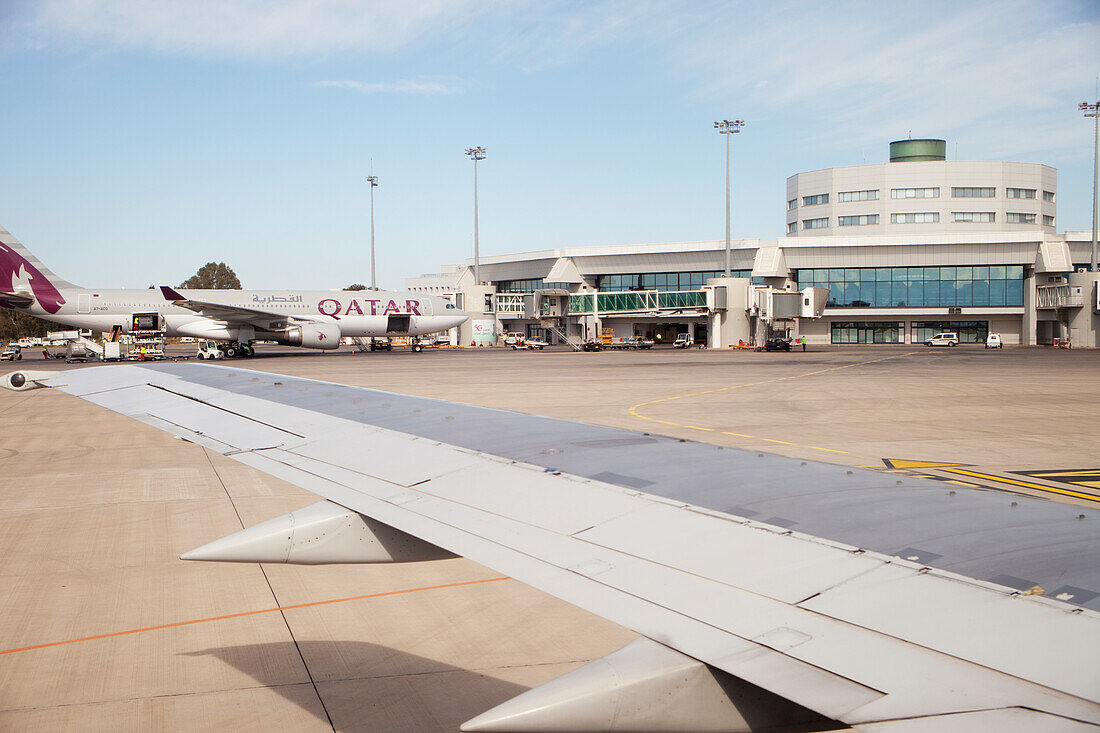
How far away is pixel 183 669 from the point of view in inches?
242

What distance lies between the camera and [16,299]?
4678cm

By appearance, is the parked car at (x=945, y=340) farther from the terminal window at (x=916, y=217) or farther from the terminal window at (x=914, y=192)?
the terminal window at (x=914, y=192)

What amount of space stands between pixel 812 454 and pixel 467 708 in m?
11.0

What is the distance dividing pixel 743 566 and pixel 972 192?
322 feet

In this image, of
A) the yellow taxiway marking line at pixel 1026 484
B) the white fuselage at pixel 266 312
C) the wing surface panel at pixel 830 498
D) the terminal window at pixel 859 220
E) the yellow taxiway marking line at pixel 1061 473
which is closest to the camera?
the wing surface panel at pixel 830 498

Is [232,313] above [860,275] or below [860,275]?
below

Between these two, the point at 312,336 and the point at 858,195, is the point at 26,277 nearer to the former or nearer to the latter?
the point at 312,336

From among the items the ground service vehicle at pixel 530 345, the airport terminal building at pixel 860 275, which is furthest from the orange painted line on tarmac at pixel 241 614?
the ground service vehicle at pixel 530 345

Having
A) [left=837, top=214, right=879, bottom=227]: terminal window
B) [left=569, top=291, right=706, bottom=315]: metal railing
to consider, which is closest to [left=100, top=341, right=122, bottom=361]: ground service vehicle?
[left=569, top=291, right=706, bottom=315]: metal railing

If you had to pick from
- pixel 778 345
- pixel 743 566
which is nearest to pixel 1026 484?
pixel 743 566

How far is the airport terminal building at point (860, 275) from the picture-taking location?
228 ft

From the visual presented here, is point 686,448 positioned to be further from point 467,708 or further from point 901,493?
point 467,708

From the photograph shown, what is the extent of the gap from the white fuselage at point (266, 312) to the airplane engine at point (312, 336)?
A: 0.97m

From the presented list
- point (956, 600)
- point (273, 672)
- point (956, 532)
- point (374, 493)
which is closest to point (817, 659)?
point (956, 600)
